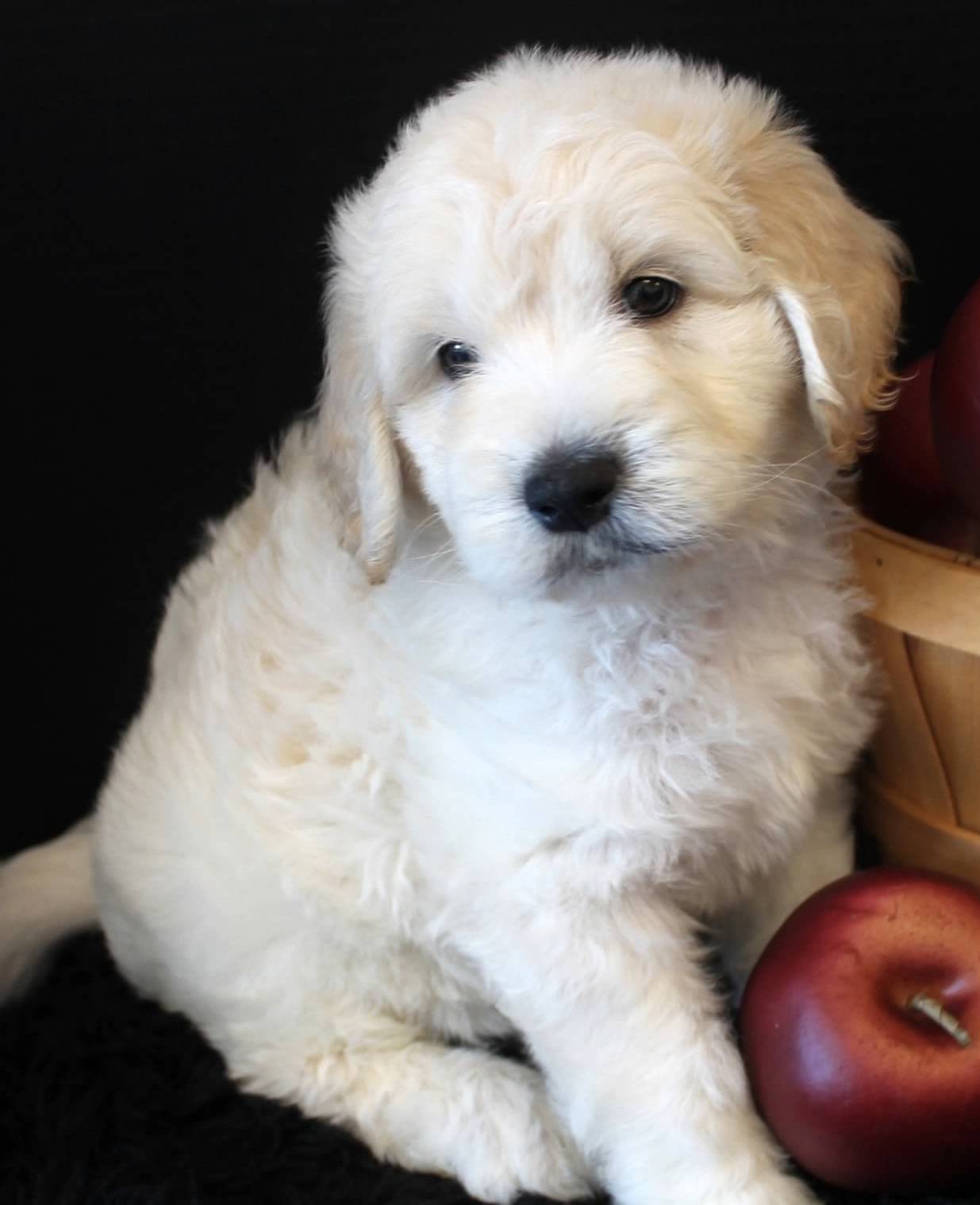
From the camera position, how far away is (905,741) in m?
2.46

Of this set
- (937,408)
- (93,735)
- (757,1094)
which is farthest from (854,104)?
(93,735)

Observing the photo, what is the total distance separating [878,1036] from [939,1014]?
0.31 feet

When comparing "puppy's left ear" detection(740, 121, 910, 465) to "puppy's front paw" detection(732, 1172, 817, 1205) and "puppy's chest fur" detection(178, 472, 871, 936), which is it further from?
"puppy's front paw" detection(732, 1172, 817, 1205)

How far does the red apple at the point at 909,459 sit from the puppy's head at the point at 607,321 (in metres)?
0.43

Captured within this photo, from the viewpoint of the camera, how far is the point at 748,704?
222 centimetres

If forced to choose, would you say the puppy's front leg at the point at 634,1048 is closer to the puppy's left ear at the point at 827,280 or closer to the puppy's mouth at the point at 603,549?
the puppy's mouth at the point at 603,549

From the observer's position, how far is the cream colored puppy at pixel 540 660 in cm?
196

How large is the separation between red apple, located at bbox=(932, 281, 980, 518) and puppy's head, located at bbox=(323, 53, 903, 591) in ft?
0.43

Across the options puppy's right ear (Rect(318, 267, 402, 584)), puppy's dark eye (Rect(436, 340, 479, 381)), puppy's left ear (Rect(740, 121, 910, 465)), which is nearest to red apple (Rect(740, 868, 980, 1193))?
puppy's left ear (Rect(740, 121, 910, 465))

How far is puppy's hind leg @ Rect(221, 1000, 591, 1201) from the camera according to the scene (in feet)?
7.95

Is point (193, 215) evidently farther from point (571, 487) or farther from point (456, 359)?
point (571, 487)

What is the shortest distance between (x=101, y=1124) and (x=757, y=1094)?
1122 mm

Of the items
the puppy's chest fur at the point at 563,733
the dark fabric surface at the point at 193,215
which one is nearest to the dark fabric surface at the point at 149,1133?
the dark fabric surface at the point at 193,215

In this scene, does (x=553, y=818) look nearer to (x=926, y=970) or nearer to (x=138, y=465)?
(x=926, y=970)
